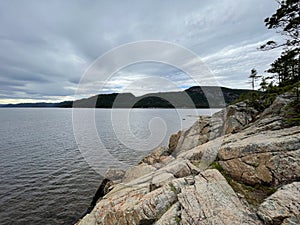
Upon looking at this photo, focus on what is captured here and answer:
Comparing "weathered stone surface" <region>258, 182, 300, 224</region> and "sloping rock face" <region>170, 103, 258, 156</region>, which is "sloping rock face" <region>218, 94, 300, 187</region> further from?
"sloping rock face" <region>170, 103, 258, 156</region>

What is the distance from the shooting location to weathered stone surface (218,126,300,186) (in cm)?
805

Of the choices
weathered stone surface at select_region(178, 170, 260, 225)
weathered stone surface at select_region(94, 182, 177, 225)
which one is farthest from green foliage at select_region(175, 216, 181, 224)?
weathered stone surface at select_region(94, 182, 177, 225)

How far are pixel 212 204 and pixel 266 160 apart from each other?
152 inches

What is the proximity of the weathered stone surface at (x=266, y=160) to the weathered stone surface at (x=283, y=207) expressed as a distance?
44.9 inches

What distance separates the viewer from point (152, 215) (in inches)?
323

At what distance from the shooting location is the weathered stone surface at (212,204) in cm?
661

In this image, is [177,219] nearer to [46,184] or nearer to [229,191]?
[229,191]

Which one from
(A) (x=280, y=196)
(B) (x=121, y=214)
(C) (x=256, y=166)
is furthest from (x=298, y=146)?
(B) (x=121, y=214)

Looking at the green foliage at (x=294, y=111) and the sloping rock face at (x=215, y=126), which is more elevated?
the green foliage at (x=294, y=111)

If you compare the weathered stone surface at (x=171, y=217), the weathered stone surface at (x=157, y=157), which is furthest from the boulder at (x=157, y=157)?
the weathered stone surface at (x=171, y=217)

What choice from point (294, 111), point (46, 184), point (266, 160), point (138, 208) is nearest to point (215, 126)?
point (294, 111)

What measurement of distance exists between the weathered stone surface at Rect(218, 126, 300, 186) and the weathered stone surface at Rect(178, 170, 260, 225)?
160 cm

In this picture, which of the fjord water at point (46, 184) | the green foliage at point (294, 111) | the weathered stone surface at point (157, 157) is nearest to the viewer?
the green foliage at point (294, 111)

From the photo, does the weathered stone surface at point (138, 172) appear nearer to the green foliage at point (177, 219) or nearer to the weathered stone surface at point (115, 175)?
the weathered stone surface at point (115, 175)
